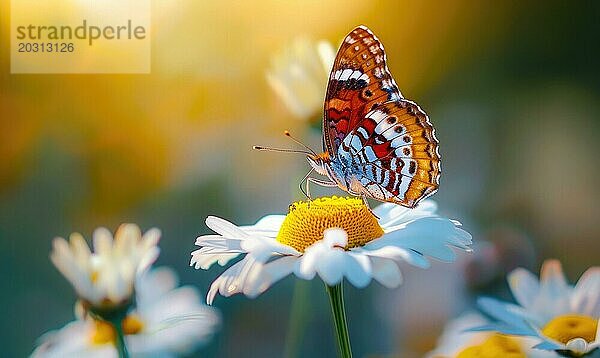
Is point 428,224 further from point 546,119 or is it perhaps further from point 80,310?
point 80,310

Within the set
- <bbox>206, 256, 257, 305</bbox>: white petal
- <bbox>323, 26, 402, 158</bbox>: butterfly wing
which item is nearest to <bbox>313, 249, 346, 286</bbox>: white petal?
<bbox>206, 256, 257, 305</bbox>: white petal

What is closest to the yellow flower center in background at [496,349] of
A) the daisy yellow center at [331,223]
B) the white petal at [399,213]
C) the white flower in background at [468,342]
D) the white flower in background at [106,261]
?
the white flower in background at [468,342]

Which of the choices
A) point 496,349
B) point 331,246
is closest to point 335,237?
point 331,246

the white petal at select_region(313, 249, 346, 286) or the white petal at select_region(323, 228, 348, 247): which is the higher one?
the white petal at select_region(323, 228, 348, 247)

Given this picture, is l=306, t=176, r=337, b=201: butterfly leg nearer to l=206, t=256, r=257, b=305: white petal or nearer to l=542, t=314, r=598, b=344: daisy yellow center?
l=206, t=256, r=257, b=305: white petal

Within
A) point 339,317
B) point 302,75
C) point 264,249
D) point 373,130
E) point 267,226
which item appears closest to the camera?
point 339,317

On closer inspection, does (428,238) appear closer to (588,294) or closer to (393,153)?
(393,153)

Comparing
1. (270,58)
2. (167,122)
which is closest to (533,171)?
(270,58)
